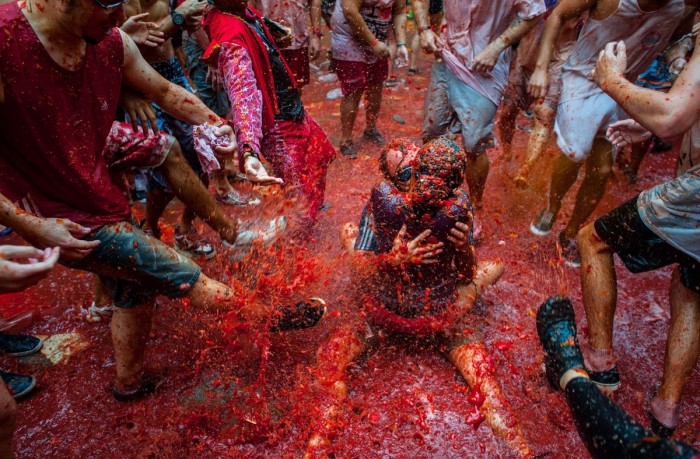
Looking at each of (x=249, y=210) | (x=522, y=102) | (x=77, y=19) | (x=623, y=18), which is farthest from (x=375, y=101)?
(x=77, y=19)

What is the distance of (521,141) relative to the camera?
5.75 metres

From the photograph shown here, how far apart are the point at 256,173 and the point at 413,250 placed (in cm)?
108

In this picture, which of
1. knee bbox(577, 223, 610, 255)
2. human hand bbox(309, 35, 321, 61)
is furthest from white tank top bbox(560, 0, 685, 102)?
human hand bbox(309, 35, 321, 61)

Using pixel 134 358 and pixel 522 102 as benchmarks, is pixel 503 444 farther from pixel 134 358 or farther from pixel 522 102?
pixel 522 102

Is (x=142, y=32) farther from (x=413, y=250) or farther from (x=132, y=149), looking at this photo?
(x=413, y=250)

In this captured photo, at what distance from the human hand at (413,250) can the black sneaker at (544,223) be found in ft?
6.93

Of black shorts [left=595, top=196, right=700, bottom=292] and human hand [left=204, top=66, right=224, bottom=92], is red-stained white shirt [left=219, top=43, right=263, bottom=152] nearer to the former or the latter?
human hand [left=204, top=66, right=224, bottom=92]

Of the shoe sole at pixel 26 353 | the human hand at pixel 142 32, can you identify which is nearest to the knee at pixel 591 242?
the human hand at pixel 142 32

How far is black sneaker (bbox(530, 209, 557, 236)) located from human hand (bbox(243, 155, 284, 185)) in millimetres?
2533

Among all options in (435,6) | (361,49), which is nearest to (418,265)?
(361,49)

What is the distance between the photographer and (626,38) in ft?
11.0

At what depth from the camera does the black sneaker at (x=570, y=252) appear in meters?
3.81

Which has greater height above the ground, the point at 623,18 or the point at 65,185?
the point at 623,18

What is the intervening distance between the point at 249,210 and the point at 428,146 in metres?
2.46
